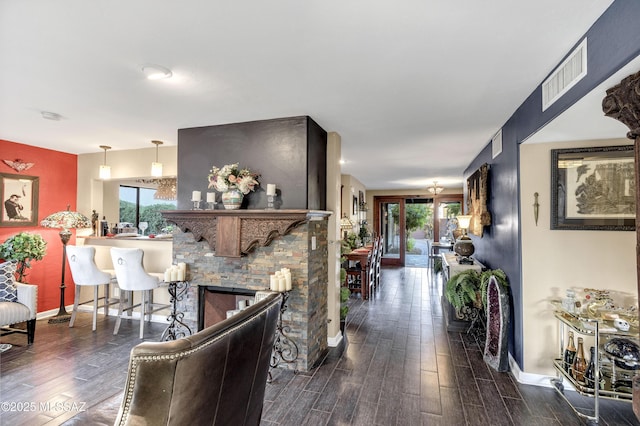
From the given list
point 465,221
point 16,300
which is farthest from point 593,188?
point 16,300

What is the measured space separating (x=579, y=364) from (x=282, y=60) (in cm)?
316

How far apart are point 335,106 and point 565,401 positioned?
3.09 m

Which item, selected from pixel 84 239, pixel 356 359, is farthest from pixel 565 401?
pixel 84 239

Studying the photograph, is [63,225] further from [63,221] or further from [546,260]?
[546,260]

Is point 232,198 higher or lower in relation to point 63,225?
higher

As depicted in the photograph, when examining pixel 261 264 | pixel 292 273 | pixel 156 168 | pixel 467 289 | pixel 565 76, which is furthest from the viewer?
pixel 156 168

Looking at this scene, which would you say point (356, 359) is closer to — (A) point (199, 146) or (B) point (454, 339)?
(B) point (454, 339)

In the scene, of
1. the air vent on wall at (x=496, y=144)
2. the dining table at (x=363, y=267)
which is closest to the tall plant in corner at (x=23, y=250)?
the dining table at (x=363, y=267)

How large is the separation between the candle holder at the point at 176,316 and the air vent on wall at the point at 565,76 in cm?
361

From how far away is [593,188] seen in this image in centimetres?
259

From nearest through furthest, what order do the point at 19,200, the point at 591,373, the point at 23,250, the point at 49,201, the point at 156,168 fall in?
the point at 591,373 < the point at 23,250 < the point at 156,168 < the point at 19,200 < the point at 49,201

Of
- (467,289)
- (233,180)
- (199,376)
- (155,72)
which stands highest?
(155,72)

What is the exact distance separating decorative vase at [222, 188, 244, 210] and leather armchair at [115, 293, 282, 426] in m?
1.86

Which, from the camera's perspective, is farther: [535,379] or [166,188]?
[166,188]
